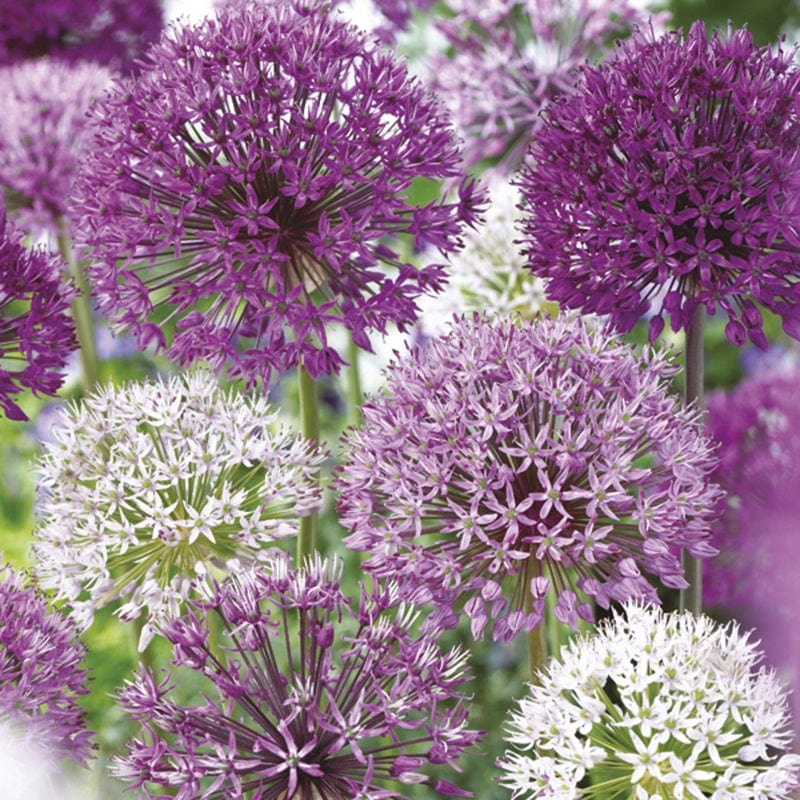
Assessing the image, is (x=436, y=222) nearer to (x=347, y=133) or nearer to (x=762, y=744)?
(x=347, y=133)

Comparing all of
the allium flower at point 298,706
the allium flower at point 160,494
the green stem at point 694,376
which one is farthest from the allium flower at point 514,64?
the allium flower at point 298,706

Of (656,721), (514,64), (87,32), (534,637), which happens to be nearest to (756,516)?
(534,637)

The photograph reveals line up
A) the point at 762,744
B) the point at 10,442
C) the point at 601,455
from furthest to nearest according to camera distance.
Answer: the point at 10,442, the point at 601,455, the point at 762,744

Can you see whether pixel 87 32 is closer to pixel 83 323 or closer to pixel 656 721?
pixel 83 323

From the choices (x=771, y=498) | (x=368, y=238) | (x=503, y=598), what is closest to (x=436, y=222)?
(x=368, y=238)

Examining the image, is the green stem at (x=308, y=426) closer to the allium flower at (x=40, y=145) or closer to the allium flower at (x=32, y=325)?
the allium flower at (x=32, y=325)

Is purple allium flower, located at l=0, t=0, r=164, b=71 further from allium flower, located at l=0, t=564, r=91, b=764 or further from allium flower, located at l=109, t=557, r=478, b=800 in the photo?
allium flower, located at l=109, t=557, r=478, b=800

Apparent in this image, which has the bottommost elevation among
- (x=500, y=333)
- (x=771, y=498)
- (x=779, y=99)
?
(x=500, y=333)
